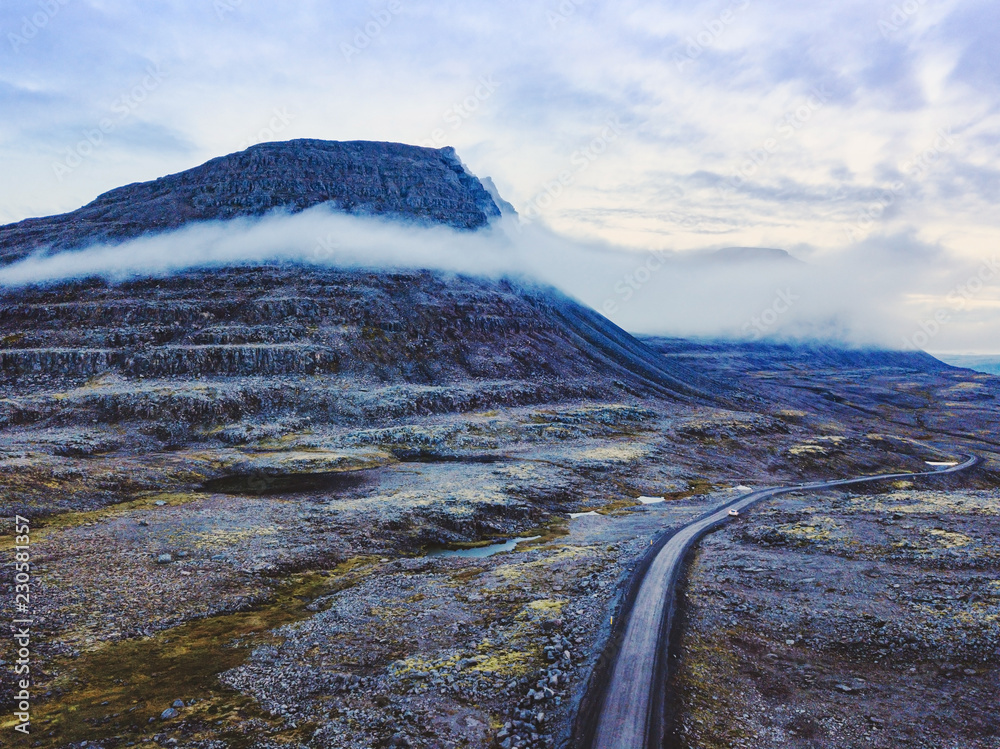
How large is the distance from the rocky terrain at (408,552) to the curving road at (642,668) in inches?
52.5

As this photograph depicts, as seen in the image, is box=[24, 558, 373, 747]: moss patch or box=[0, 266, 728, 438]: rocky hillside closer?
box=[24, 558, 373, 747]: moss patch

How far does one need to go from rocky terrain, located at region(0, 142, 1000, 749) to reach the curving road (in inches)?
52.5

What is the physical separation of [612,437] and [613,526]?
53.4m

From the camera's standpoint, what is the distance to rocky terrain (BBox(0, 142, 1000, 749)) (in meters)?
25.3

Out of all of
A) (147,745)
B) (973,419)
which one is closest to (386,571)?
(147,745)

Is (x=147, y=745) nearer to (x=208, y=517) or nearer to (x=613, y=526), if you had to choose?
(x=208, y=517)

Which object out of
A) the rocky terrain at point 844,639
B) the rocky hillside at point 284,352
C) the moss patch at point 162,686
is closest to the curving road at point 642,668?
the rocky terrain at point 844,639

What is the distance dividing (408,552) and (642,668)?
29687mm

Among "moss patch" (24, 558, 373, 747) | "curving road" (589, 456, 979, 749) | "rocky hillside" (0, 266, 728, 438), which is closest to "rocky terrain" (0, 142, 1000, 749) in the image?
"moss patch" (24, 558, 373, 747)

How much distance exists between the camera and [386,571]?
4556cm

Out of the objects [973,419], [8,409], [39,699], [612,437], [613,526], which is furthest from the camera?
[973,419]

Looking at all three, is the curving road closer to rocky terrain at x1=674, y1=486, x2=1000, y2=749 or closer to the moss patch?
rocky terrain at x1=674, y1=486, x2=1000, y2=749

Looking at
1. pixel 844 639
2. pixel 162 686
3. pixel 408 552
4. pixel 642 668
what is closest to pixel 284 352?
pixel 408 552

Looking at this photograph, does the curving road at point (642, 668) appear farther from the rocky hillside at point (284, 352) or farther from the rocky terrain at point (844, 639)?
the rocky hillside at point (284, 352)
